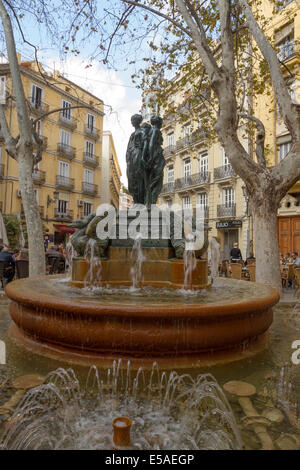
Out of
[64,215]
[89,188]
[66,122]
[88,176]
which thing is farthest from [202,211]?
[66,122]

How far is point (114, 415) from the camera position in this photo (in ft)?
6.22

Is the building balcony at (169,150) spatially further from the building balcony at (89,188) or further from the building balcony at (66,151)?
the building balcony at (66,151)

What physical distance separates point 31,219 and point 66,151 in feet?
73.9

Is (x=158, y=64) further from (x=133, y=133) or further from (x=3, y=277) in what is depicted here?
(x=3, y=277)

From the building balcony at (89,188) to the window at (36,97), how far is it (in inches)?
316

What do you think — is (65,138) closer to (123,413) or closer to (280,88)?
(280,88)

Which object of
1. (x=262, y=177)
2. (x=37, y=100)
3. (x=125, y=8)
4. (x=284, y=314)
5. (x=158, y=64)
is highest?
(x=37, y=100)

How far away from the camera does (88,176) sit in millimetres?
31625

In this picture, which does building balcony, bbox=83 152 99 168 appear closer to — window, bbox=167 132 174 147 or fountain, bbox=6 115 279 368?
window, bbox=167 132 174 147

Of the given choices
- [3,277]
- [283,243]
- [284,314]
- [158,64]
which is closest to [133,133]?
[284,314]

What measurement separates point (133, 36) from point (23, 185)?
210 inches

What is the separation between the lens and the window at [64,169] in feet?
93.2

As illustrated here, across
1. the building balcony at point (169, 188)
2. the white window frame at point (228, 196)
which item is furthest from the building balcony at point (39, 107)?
the white window frame at point (228, 196)

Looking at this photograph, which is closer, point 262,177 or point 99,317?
point 99,317
